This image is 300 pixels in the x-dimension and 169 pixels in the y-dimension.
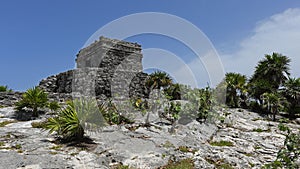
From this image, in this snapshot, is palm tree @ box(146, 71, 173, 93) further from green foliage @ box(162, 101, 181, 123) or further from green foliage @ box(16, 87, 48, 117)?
green foliage @ box(16, 87, 48, 117)

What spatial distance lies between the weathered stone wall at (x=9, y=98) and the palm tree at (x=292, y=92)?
2657 centimetres

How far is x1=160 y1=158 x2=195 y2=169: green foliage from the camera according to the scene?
8.09 m

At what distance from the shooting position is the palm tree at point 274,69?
32031 millimetres

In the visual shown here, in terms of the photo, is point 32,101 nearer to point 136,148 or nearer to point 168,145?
point 136,148

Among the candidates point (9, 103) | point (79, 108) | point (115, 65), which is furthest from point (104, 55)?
point (79, 108)

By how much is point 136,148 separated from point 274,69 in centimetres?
2790

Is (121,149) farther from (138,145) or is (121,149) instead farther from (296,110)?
(296,110)

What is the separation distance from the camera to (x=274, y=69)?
32.1 meters

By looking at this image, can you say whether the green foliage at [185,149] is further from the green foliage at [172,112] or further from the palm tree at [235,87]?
the palm tree at [235,87]

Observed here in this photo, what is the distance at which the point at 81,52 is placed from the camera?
27.6 m

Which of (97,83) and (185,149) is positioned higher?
(97,83)

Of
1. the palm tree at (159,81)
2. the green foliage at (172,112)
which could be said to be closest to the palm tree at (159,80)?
the palm tree at (159,81)

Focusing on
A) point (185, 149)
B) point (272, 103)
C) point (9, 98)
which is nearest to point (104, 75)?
point (9, 98)

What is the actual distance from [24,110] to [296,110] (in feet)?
86.9
